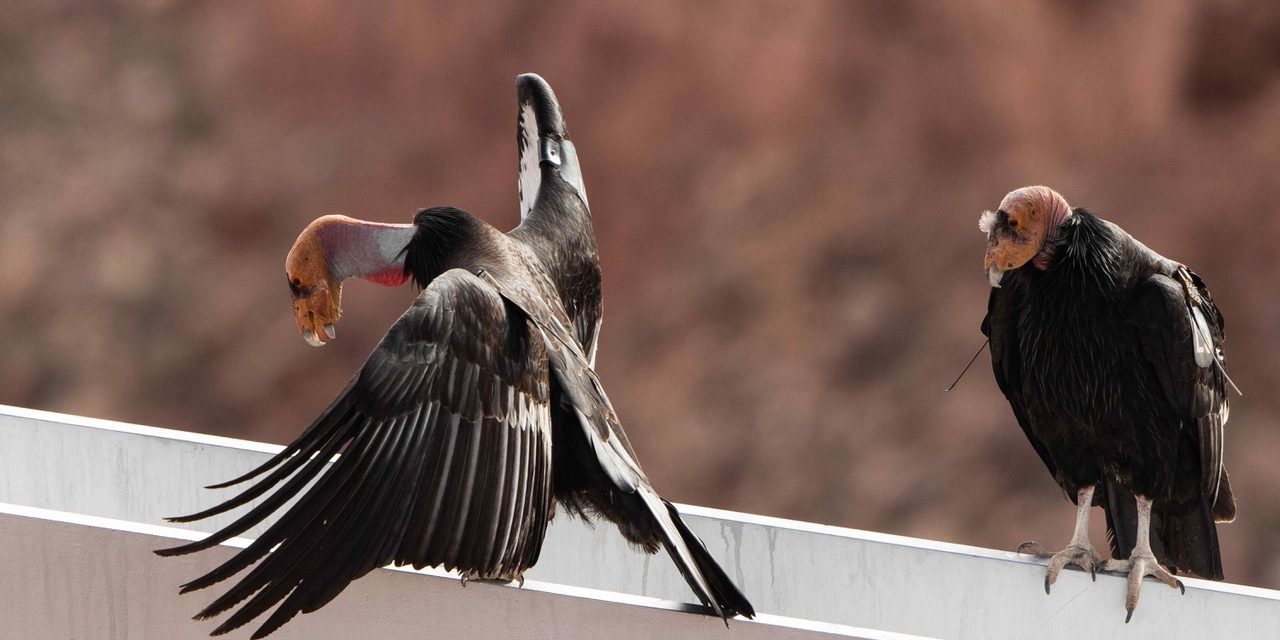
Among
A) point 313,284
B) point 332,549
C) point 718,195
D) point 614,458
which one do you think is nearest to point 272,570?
point 332,549

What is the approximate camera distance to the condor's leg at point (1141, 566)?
2301 millimetres

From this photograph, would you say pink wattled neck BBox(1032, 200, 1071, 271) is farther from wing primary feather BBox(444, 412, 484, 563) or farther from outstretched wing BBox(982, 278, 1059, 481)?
wing primary feather BBox(444, 412, 484, 563)

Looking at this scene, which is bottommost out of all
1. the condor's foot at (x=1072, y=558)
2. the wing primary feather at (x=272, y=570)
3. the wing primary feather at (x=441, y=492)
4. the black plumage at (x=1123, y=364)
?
the wing primary feather at (x=272, y=570)

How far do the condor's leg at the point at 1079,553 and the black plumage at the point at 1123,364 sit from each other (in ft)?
0.22

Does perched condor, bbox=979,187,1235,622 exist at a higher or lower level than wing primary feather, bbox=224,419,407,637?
higher

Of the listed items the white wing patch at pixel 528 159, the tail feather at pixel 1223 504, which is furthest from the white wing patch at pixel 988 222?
the white wing patch at pixel 528 159

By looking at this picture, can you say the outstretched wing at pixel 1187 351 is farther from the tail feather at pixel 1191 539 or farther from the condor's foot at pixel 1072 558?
the condor's foot at pixel 1072 558

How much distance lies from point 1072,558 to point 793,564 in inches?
20.4

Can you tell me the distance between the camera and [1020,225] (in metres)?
2.48

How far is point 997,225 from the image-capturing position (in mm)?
2482

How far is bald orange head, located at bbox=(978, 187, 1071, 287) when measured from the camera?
2.48 meters

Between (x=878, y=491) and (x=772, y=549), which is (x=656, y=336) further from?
(x=772, y=549)

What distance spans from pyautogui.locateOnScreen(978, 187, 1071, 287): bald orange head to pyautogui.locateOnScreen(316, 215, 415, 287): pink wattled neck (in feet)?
3.22

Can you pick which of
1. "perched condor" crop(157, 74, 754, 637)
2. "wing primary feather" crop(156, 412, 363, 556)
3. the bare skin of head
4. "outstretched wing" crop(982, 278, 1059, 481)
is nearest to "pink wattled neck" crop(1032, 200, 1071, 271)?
"outstretched wing" crop(982, 278, 1059, 481)
